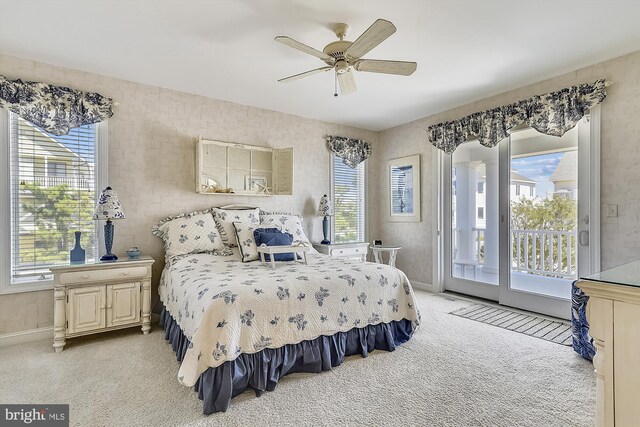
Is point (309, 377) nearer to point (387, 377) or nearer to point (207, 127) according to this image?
point (387, 377)

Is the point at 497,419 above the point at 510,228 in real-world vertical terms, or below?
below

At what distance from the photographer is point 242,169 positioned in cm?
406

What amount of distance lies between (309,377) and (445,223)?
10.2 ft

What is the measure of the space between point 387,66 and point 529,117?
1.96 metres

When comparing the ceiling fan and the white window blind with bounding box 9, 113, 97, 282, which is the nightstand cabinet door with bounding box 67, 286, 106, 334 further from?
the ceiling fan

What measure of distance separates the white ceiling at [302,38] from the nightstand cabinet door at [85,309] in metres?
2.12

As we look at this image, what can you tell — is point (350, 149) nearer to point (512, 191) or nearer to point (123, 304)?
point (512, 191)

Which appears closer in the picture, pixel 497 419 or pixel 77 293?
pixel 497 419

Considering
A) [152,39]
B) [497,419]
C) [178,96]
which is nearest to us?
[497,419]

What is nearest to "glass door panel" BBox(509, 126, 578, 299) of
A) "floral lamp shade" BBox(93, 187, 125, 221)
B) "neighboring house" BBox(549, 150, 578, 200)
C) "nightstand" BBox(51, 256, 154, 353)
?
"neighboring house" BBox(549, 150, 578, 200)

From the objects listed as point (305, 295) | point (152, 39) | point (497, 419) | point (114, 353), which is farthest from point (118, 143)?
point (497, 419)

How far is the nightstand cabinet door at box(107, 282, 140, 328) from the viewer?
287 centimetres

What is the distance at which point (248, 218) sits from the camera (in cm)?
382

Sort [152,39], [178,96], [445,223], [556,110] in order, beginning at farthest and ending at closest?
[445,223] < [178,96] < [556,110] < [152,39]
